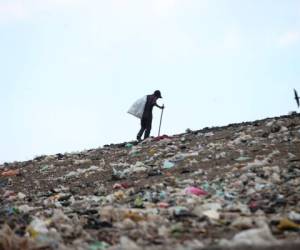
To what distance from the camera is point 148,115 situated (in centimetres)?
1281

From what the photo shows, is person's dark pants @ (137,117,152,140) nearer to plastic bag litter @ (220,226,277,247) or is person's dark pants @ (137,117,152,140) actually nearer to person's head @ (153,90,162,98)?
person's head @ (153,90,162,98)

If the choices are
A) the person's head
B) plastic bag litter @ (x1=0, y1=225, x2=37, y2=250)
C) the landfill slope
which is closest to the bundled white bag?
the person's head

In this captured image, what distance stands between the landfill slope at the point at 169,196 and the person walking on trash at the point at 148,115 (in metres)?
1.85

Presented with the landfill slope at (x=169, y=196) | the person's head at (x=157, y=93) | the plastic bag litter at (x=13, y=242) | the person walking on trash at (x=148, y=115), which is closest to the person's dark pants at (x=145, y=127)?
the person walking on trash at (x=148, y=115)

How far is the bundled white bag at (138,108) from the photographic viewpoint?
12969 millimetres

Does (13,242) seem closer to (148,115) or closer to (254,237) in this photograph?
(254,237)

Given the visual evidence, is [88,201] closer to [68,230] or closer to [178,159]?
[68,230]

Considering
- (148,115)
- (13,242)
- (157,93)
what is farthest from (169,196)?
(157,93)

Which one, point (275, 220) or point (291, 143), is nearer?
point (275, 220)

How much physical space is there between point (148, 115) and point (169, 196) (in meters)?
7.09

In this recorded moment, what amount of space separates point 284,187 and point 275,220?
1.38m

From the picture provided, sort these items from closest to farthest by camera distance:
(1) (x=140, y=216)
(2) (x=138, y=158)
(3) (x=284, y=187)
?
1. (1) (x=140, y=216)
2. (3) (x=284, y=187)
3. (2) (x=138, y=158)

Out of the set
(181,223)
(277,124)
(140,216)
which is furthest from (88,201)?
(277,124)

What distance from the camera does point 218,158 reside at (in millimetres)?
7914
